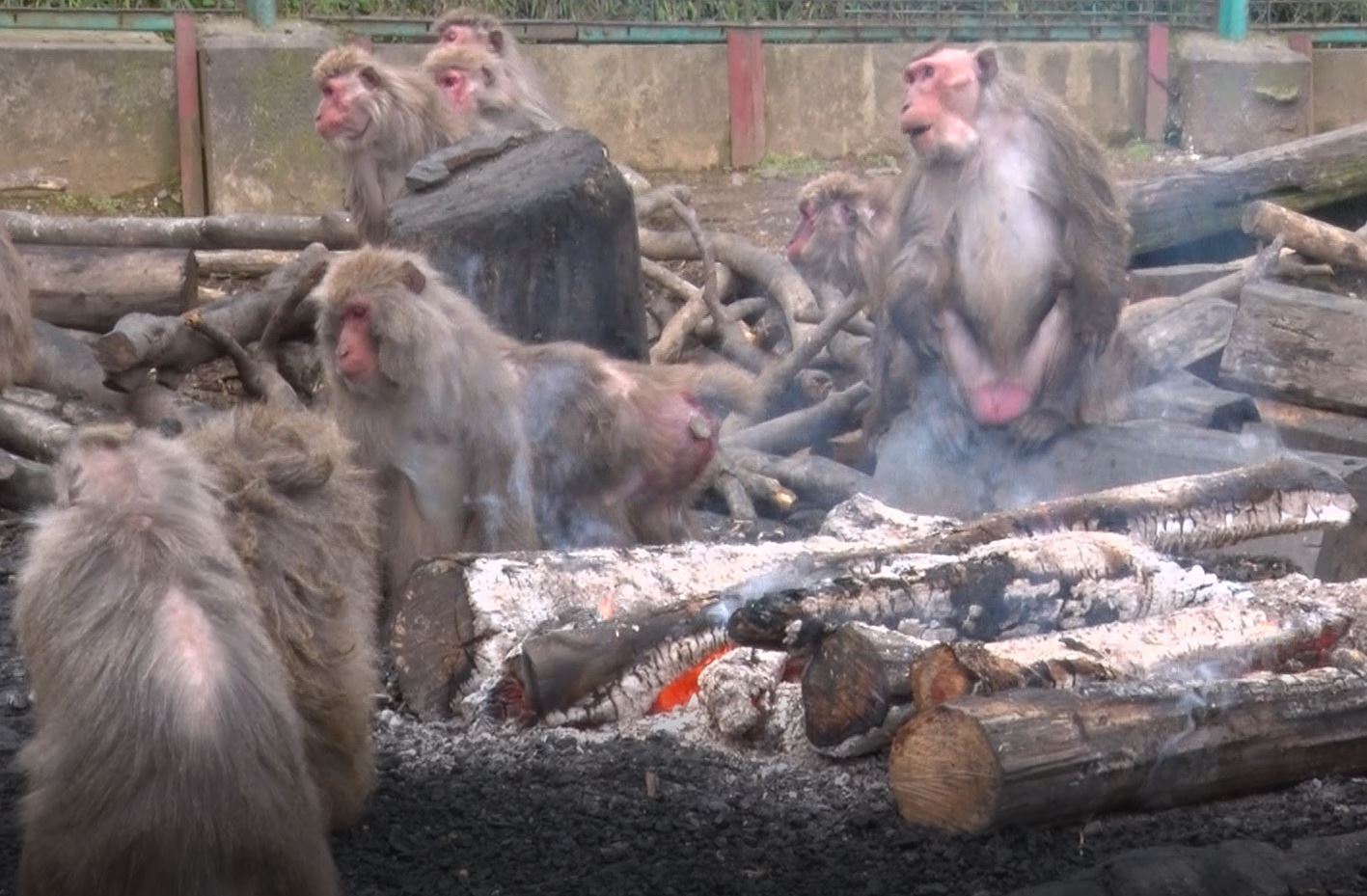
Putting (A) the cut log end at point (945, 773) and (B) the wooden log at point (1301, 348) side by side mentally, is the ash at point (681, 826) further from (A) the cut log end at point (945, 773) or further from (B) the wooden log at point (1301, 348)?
(B) the wooden log at point (1301, 348)

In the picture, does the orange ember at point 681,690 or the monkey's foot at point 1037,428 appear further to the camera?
the monkey's foot at point 1037,428

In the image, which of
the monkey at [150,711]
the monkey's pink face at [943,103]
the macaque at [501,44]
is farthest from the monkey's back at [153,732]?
the macaque at [501,44]

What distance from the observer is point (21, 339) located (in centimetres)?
855

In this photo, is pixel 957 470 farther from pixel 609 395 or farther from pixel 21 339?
pixel 21 339

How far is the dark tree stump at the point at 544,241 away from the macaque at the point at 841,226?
55.4 inches

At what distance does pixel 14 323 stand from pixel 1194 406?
4.92 meters

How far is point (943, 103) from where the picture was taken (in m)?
7.28

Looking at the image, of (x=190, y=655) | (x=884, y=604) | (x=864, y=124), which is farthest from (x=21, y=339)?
(x=864, y=124)

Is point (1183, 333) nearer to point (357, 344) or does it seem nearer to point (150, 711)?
point (357, 344)

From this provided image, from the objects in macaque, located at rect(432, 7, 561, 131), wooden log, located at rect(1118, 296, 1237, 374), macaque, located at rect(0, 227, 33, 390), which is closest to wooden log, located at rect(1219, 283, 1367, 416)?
wooden log, located at rect(1118, 296, 1237, 374)

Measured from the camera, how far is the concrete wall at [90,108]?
466 inches

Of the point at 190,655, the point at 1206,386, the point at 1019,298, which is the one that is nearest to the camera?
the point at 190,655

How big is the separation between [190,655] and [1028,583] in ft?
8.15

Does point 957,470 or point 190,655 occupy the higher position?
point 190,655
